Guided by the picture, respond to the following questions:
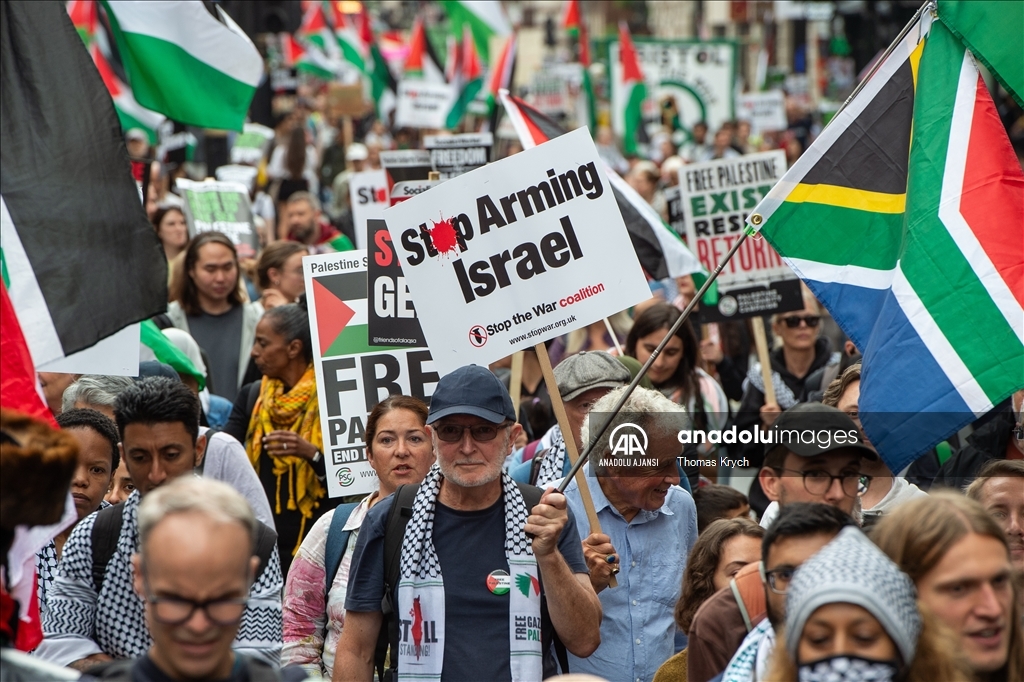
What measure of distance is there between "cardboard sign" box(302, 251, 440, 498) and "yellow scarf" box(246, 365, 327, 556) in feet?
0.94

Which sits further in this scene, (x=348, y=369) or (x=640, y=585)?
(x=348, y=369)

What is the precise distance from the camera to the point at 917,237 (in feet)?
16.4

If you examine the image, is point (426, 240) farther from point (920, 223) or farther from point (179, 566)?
point (179, 566)

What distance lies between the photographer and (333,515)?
16.6 ft

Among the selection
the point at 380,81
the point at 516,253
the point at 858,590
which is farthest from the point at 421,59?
the point at 858,590

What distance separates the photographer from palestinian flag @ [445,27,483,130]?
20438 mm

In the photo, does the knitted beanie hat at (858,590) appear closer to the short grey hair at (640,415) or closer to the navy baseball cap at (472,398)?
the navy baseball cap at (472,398)

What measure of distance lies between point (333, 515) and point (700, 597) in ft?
4.37

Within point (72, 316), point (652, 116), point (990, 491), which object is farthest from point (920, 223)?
point (652, 116)

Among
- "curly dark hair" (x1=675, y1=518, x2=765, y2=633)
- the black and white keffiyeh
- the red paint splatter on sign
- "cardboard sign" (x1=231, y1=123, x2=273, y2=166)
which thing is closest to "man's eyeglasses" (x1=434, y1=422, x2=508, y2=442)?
"curly dark hair" (x1=675, y1=518, x2=765, y2=633)

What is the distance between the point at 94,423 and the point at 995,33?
3430 millimetres

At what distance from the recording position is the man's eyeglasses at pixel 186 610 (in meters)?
2.85

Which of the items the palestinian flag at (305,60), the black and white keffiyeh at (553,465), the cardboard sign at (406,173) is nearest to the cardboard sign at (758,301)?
the cardboard sign at (406,173)

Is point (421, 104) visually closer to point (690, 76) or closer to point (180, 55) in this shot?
point (690, 76)
